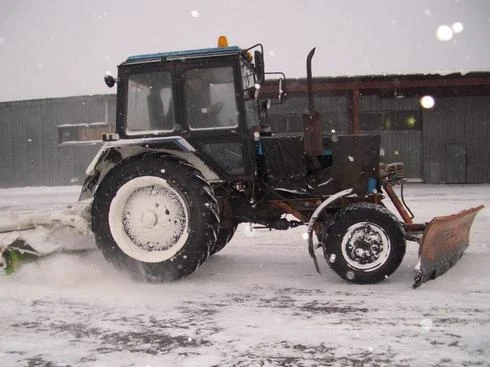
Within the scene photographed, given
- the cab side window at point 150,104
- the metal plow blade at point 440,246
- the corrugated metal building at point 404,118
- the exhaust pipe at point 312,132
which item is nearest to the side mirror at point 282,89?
the exhaust pipe at point 312,132

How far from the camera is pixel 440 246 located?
4414mm

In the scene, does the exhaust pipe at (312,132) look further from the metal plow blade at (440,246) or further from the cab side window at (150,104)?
the cab side window at (150,104)

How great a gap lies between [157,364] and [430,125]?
64.2ft

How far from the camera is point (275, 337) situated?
123 inches

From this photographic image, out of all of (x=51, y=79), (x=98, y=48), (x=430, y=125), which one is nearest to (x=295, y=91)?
(x=430, y=125)

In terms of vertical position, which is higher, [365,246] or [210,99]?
[210,99]

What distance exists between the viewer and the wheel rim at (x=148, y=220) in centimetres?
454

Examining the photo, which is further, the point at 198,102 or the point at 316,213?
the point at 198,102

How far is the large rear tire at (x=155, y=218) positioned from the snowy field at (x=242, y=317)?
0.76ft

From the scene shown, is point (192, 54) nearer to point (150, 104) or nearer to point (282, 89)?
point (150, 104)

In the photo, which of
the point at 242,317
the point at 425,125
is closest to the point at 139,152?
the point at 242,317

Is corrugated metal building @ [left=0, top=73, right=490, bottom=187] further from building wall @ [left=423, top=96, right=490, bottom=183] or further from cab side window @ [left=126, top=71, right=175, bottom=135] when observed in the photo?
cab side window @ [left=126, top=71, right=175, bottom=135]

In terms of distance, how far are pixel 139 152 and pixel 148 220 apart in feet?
2.28

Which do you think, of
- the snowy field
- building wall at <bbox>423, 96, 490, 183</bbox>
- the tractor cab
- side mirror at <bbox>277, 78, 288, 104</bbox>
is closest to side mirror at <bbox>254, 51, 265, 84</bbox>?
the tractor cab
